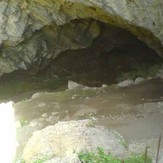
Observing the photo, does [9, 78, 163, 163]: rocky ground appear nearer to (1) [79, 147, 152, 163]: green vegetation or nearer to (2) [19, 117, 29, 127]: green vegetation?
(2) [19, 117, 29, 127]: green vegetation

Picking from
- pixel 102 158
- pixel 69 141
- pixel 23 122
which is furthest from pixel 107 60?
pixel 102 158

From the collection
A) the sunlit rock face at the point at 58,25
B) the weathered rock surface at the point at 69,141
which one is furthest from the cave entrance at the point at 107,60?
the weathered rock surface at the point at 69,141

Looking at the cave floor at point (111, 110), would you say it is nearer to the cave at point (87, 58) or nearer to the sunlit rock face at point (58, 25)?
the cave at point (87, 58)

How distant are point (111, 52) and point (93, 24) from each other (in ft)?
9.38

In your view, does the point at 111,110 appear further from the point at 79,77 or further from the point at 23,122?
the point at 79,77

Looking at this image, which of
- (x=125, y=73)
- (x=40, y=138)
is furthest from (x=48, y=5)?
(x=40, y=138)

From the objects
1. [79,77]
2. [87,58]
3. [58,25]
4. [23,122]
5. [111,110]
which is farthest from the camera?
[87,58]

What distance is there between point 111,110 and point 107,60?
8.30 m

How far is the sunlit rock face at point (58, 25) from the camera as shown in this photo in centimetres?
1598

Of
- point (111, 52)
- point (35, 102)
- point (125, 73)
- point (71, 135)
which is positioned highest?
point (111, 52)

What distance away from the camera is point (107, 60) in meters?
22.7

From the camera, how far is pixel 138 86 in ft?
58.6

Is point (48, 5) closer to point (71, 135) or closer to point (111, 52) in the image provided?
point (111, 52)

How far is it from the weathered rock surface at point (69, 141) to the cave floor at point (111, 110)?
23.8 inches
